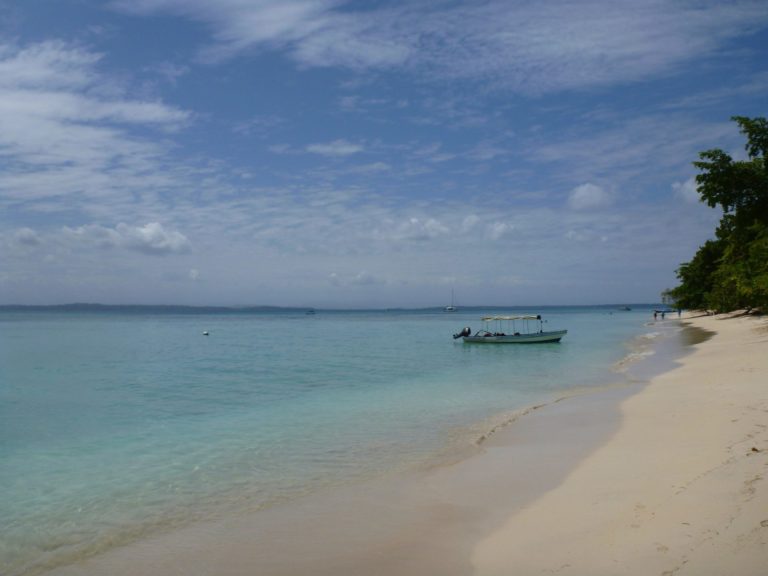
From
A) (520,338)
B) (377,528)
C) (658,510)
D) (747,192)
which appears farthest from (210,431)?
(520,338)

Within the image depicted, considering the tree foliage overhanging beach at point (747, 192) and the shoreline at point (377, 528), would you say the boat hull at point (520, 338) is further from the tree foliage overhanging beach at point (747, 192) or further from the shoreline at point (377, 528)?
the shoreline at point (377, 528)

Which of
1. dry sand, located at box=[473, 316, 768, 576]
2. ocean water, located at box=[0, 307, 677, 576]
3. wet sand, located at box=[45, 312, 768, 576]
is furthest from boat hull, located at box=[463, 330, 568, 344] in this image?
wet sand, located at box=[45, 312, 768, 576]

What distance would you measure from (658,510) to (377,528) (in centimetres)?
342

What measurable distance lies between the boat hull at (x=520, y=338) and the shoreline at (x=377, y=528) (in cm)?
3561

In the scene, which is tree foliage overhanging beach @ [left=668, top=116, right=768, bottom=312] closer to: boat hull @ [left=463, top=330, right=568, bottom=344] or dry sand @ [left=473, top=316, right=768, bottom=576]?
boat hull @ [left=463, top=330, right=568, bottom=344]

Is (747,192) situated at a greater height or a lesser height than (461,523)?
greater

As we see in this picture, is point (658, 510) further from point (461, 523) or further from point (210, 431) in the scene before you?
point (210, 431)

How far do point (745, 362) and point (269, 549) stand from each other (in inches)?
767

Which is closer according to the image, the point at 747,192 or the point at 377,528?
the point at 377,528

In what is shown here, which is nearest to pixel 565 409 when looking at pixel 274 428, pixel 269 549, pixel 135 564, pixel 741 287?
pixel 274 428

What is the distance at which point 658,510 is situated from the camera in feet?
21.6

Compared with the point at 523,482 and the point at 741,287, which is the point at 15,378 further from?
the point at 741,287

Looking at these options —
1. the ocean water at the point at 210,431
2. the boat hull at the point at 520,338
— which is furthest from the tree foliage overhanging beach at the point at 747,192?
the boat hull at the point at 520,338

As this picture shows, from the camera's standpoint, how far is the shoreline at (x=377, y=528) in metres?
6.41
